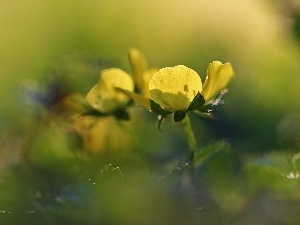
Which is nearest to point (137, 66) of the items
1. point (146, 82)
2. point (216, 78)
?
point (146, 82)

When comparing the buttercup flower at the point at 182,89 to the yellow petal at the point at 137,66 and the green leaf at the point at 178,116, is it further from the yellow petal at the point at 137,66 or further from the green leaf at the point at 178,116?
the yellow petal at the point at 137,66

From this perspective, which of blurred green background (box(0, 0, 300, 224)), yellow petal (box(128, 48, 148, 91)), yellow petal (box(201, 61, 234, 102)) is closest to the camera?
blurred green background (box(0, 0, 300, 224))

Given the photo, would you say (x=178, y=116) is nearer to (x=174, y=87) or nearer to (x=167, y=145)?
(x=174, y=87)

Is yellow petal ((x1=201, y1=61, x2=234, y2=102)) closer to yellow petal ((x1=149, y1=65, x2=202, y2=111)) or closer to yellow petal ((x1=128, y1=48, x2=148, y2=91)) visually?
yellow petal ((x1=149, y1=65, x2=202, y2=111))

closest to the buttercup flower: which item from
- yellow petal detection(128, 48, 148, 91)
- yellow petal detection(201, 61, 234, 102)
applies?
yellow petal detection(201, 61, 234, 102)

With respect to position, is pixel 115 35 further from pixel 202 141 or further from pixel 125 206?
pixel 125 206

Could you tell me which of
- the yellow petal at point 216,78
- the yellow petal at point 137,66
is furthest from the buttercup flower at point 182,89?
the yellow petal at point 137,66
